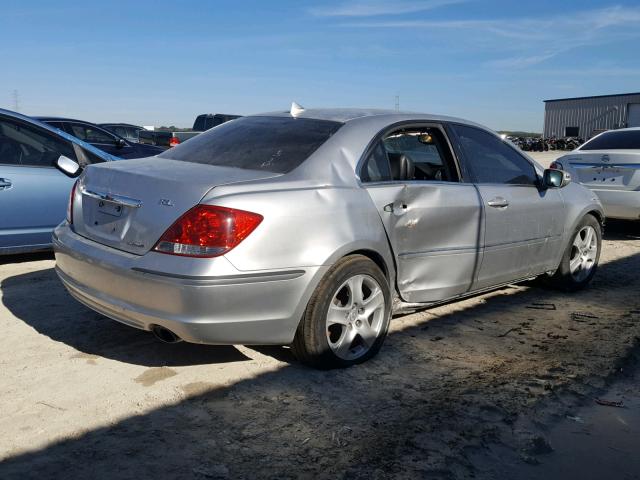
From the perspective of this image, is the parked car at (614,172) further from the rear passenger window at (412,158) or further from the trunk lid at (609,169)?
the rear passenger window at (412,158)

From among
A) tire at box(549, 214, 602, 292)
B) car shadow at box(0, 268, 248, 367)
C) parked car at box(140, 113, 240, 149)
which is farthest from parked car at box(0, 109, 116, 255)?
parked car at box(140, 113, 240, 149)

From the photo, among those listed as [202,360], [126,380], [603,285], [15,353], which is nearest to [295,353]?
[202,360]

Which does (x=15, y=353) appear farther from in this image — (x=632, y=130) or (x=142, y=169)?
(x=632, y=130)

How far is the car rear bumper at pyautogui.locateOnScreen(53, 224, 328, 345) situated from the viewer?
3207 millimetres

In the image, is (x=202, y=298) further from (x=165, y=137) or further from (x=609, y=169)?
(x=165, y=137)

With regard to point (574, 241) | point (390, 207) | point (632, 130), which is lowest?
point (574, 241)

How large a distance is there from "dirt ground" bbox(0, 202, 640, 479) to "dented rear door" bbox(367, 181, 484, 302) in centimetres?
39

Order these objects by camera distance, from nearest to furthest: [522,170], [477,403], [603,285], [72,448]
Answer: [72,448] < [477,403] < [522,170] < [603,285]

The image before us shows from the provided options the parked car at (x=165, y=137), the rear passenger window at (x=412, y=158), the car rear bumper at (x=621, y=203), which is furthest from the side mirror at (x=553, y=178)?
the parked car at (x=165, y=137)

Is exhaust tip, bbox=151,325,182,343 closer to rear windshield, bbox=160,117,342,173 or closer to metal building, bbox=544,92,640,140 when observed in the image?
rear windshield, bbox=160,117,342,173

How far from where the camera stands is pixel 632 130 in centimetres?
930

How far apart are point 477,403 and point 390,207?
4.02 feet

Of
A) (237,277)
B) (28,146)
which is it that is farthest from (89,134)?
(237,277)

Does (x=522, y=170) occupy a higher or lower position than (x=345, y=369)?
higher
